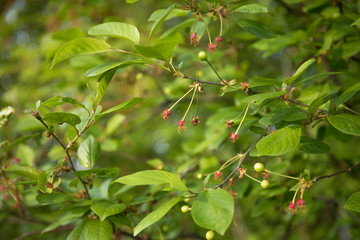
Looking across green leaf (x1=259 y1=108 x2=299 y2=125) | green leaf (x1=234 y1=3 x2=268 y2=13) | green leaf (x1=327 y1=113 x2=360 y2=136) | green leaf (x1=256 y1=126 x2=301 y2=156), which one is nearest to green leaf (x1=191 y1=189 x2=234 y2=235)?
green leaf (x1=256 y1=126 x2=301 y2=156)

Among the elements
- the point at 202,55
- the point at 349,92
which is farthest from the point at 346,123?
the point at 202,55

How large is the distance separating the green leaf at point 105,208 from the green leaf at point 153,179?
14 centimetres

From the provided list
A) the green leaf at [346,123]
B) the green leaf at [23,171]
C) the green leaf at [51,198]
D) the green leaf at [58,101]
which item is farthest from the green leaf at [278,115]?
the green leaf at [23,171]

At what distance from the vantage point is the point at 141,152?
5574 mm

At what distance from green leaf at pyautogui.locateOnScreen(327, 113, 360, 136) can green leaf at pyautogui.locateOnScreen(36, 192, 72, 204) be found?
3.04ft

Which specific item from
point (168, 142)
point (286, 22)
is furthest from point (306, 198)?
point (168, 142)

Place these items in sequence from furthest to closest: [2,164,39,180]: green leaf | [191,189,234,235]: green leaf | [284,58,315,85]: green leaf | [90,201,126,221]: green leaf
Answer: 1. [2,164,39,180]: green leaf
2. [90,201,126,221]: green leaf
3. [284,58,315,85]: green leaf
4. [191,189,234,235]: green leaf

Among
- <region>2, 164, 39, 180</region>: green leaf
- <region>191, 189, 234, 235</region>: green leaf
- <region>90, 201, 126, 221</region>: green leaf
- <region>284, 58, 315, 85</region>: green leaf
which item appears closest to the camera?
<region>191, 189, 234, 235</region>: green leaf

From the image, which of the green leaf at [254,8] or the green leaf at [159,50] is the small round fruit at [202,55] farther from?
the green leaf at [254,8]

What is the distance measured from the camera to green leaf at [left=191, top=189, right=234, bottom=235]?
2.54 ft

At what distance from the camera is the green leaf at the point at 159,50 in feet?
2.86

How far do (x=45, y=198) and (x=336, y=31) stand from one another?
1.41m

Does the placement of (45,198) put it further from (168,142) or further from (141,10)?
(141,10)

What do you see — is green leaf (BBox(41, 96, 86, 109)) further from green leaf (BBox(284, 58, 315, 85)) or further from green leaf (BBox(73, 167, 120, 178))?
green leaf (BBox(284, 58, 315, 85))
